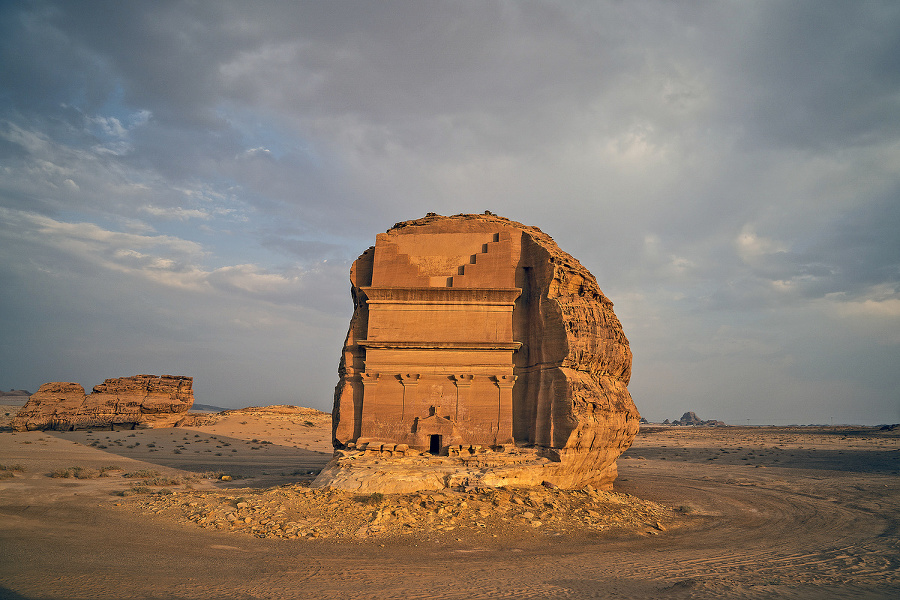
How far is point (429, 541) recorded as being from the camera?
11789mm

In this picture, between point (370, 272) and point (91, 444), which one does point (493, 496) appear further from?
point (91, 444)

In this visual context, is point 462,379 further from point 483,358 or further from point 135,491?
point 135,491

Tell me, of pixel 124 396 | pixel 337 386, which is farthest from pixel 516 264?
pixel 124 396

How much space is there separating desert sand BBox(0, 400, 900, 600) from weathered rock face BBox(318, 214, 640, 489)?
2088mm

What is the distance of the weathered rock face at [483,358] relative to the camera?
16.2 m

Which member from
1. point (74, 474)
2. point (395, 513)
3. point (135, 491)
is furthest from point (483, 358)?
point (74, 474)

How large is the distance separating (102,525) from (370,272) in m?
11.2

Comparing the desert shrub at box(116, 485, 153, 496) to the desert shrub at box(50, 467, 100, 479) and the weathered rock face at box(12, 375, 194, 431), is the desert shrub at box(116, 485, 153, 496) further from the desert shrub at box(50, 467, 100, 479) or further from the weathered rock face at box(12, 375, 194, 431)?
the weathered rock face at box(12, 375, 194, 431)

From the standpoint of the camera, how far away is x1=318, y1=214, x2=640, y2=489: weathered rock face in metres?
16.2

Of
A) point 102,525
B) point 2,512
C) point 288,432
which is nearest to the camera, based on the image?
point 102,525

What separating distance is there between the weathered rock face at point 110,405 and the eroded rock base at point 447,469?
31012mm

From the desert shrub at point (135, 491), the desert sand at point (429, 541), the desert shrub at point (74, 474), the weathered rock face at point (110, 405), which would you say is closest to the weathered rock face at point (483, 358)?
the desert sand at point (429, 541)

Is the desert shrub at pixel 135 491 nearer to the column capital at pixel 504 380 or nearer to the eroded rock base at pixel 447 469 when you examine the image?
the eroded rock base at pixel 447 469

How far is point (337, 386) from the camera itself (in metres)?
18.1
